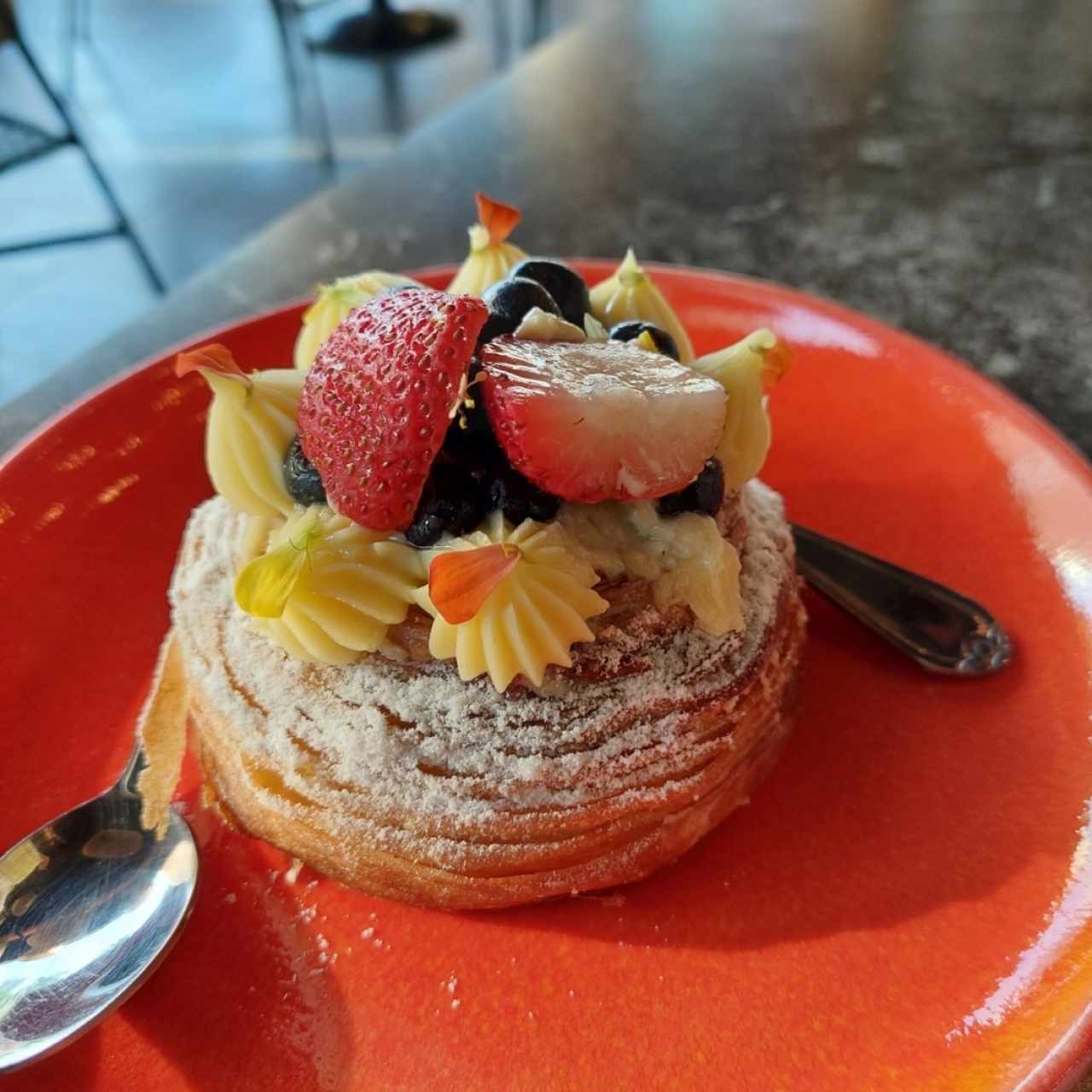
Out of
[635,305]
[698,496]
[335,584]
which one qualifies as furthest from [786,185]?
[335,584]

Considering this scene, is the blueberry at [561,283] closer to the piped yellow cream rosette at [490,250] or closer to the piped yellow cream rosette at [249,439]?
the piped yellow cream rosette at [490,250]

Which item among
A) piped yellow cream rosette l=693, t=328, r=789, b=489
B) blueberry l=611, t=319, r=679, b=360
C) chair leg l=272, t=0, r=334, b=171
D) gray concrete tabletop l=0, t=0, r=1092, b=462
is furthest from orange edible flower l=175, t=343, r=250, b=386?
chair leg l=272, t=0, r=334, b=171

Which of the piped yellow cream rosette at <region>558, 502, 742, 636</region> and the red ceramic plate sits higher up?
the piped yellow cream rosette at <region>558, 502, 742, 636</region>

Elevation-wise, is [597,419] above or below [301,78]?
above

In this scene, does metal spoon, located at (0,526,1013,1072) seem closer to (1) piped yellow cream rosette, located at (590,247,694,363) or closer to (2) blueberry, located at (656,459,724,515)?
(2) blueberry, located at (656,459,724,515)

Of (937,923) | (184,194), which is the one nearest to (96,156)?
(184,194)

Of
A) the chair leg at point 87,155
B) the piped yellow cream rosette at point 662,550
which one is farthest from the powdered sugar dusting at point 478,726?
the chair leg at point 87,155

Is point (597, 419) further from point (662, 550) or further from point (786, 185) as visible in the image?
point (786, 185)
